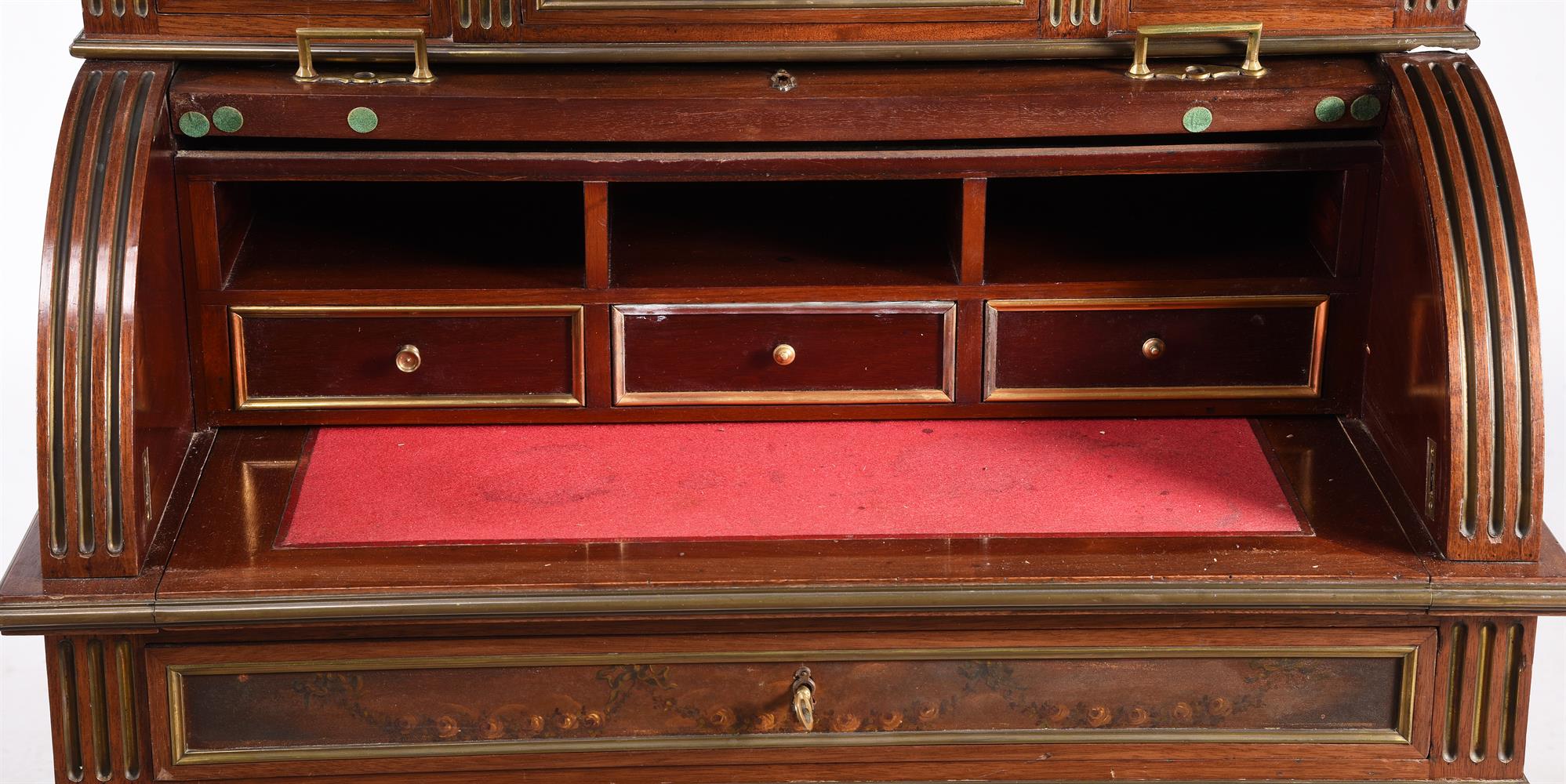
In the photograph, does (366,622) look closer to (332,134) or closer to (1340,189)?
(332,134)

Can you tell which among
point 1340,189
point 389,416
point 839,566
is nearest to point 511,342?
point 389,416

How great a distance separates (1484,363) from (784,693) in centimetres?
95

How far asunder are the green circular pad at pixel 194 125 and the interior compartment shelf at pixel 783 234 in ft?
1.88

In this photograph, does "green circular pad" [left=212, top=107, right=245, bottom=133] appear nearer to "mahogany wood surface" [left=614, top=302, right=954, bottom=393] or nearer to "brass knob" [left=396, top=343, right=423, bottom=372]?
"brass knob" [left=396, top=343, right=423, bottom=372]

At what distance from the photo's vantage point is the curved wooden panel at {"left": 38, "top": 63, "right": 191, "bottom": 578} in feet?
8.39

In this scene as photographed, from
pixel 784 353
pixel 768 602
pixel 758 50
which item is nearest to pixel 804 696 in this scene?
pixel 768 602

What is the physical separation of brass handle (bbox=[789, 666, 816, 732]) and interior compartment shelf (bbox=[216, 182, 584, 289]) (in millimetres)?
645

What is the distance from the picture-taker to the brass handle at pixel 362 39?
2.78 meters

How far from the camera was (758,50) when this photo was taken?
9.27ft

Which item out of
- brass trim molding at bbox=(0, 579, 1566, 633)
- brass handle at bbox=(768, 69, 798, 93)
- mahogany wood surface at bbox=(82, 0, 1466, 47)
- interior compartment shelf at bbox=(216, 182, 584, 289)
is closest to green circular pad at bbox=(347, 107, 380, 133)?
mahogany wood surface at bbox=(82, 0, 1466, 47)

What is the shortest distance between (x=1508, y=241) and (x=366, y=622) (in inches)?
58.3

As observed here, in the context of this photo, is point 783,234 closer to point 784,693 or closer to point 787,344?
point 787,344

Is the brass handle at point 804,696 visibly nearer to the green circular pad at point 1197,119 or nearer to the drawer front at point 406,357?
the drawer front at point 406,357

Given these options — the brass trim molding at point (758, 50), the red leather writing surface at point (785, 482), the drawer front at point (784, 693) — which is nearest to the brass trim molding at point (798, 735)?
the drawer front at point (784, 693)
